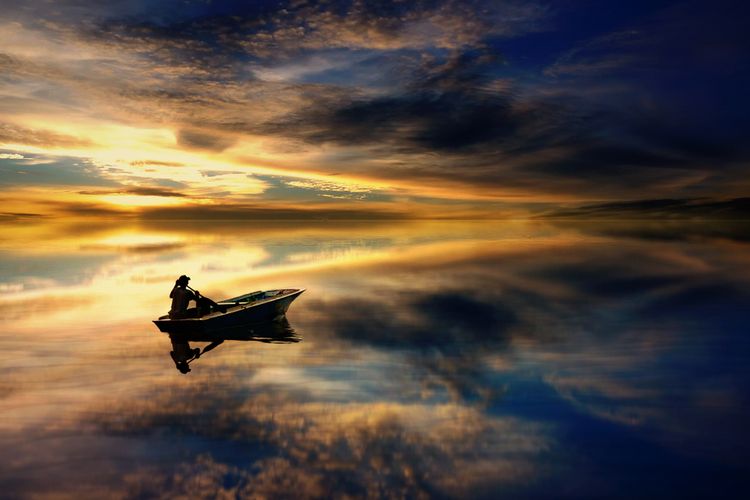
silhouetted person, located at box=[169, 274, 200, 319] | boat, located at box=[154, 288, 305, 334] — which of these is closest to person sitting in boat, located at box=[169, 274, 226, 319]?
silhouetted person, located at box=[169, 274, 200, 319]

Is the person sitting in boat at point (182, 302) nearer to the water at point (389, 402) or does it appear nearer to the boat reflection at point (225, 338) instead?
the boat reflection at point (225, 338)

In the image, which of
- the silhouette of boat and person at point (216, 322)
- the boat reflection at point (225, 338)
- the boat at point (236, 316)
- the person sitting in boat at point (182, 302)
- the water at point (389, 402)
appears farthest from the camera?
the person sitting in boat at point (182, 302)

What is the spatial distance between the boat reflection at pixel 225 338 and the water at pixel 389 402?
Result: 349 millimetres

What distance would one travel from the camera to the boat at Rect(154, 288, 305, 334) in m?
22.8

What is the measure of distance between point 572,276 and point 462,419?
3792 cm

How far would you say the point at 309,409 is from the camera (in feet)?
48.6

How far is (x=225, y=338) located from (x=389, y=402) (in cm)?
1147

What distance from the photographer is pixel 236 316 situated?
24500 millimetres

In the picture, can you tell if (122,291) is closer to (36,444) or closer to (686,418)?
(36,444)

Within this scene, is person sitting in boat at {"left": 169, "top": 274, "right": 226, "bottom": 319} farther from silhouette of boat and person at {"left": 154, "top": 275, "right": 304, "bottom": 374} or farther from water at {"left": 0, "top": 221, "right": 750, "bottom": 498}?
water at {"left": 0, "top": 221, "right": 750, "bottom": 498}

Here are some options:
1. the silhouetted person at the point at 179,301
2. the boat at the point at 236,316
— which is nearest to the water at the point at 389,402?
the boat at the point at 236,316

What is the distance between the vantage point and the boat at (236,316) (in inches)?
896

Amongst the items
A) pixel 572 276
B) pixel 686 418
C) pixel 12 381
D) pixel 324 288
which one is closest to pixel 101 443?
pixel 12 381

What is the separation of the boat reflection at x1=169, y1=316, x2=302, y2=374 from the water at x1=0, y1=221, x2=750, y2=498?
0.35 m
